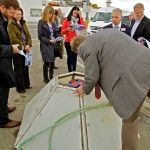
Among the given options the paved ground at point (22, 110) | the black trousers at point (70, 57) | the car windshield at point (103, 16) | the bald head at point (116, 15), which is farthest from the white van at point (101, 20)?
the bald head at point (116, 15)

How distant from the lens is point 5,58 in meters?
3.31

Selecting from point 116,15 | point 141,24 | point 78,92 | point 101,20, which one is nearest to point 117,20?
point 116,15

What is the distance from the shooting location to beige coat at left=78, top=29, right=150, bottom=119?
7.58 ft

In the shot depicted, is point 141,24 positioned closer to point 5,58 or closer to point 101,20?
point 5,58

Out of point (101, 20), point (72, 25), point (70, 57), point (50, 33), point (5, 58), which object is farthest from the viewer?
point (101, 20)

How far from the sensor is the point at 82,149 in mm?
2514

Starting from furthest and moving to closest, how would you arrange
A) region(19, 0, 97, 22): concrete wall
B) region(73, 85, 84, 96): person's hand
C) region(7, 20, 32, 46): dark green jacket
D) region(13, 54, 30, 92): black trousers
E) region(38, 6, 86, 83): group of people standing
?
1. region(19, 0, 97, 22): concrete wall
2. region(38, 6, 86, 83): group of people standing
3. region(13, 54, 30, 92): black trousers
4. region(7, 20, 32, 46): dark green jacket
5. region(73, 85, 84, 96): person's hand

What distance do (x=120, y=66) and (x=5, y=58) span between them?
1.66 m

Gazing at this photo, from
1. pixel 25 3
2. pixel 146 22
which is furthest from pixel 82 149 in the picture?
pixel 25 3

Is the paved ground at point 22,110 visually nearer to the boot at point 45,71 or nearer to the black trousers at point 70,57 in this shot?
the boot at point 45,71

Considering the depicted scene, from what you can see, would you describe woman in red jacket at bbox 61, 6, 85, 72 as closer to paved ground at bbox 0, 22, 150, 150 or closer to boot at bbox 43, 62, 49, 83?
boot at bbox 43, 62, 49, 83

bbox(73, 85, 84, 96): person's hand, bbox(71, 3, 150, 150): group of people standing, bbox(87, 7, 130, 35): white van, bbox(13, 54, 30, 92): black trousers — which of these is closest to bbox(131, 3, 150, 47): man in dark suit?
bbox(13, 54, 30, 92): black trousers

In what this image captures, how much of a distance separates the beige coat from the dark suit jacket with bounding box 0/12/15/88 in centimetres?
124

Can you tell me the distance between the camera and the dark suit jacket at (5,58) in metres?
3.22
